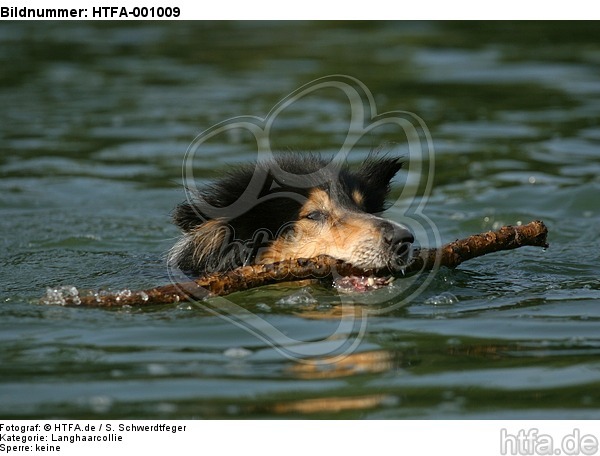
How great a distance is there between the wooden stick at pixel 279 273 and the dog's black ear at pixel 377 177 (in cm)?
122

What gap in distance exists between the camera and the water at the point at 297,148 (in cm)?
584

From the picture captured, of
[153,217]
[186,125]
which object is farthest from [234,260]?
[186,125]

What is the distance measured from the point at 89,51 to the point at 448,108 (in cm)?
781

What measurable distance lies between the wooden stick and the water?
121mm

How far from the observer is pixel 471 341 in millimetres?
6609

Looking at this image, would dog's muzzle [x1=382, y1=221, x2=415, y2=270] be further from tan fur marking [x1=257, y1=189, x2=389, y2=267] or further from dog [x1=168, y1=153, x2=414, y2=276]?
dog [x1=168, y1=153, x2=414, y2=276]

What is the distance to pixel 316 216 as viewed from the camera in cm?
774

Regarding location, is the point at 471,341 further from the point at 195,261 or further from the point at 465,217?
the point at 465,217

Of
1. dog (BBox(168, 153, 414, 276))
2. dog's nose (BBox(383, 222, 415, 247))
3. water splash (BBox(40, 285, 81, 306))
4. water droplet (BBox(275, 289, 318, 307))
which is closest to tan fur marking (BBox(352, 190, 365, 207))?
dog (BBox(168, 153, 414, 276))

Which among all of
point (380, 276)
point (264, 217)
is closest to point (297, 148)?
point (264, 217)

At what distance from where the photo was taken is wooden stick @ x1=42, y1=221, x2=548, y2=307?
276 inches

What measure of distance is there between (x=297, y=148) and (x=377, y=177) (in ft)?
12.0

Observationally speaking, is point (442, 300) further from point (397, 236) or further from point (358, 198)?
point (358, 198)
